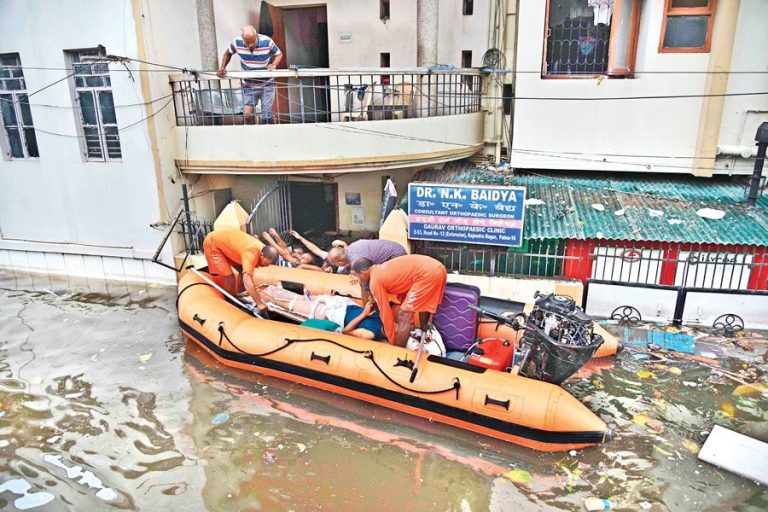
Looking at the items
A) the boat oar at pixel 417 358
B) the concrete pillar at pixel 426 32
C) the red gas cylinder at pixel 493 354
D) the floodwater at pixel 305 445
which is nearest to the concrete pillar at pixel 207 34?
the concrete pillar at pixel 426 32

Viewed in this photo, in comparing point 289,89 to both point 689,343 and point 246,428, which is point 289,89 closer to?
point 246,428

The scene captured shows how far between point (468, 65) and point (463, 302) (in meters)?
6.44

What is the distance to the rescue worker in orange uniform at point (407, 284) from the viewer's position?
559 centimetres

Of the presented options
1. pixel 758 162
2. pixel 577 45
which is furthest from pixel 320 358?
pixel 758 162

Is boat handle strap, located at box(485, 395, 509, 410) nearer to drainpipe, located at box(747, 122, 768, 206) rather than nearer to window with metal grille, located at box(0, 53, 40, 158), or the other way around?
drainpipe, located at box(747, 122, 768, 206)

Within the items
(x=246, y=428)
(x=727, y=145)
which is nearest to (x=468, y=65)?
(x=727, y=145)

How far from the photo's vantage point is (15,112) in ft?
32.5

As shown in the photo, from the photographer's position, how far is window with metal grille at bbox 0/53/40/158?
959 cm

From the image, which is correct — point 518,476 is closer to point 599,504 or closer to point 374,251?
point 599,504

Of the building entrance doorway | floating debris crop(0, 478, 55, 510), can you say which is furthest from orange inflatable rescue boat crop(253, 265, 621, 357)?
floating debris crop(0, 478, 55, 510)

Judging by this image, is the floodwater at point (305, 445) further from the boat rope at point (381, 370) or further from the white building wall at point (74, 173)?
the white building wall at point (74, 173)

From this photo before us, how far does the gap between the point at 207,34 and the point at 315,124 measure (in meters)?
3.31

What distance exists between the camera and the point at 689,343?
687cm

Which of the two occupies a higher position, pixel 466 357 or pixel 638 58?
pixel 638 58
